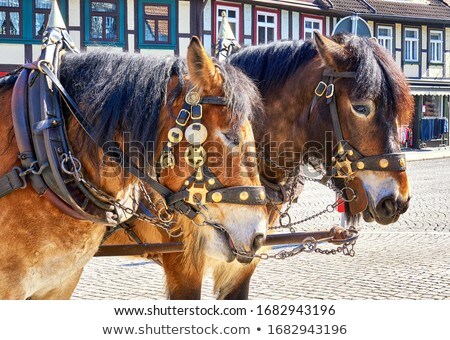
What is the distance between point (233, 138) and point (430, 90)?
1215 inches

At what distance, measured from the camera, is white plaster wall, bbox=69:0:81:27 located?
A: 20406 millimetres

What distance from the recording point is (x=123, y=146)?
304 centimetres

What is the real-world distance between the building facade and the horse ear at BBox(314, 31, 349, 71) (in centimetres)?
832

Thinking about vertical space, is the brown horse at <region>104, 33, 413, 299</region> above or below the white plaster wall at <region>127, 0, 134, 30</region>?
below

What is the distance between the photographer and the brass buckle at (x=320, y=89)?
13.9ft

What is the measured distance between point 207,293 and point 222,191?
387cm

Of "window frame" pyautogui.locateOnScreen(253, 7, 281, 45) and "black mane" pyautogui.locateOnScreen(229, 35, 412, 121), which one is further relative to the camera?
"window frame" pyautogui.locateOnScreen(253, 7, 281, 45)

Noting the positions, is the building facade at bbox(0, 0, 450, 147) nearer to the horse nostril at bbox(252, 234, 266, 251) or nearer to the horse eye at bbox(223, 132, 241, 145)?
the horse eye at bbox(223, 132, 241, 145)

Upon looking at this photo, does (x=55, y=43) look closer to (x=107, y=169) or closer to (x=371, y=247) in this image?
(x=107, y=169)

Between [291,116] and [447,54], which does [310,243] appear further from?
[447,54]

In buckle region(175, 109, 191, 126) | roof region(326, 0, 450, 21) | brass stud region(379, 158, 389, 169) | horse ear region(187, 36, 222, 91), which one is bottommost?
brass stud region(379, 158, 389, 169)

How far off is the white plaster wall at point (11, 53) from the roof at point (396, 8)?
13.0 meters

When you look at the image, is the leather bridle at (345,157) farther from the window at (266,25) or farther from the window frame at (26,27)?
the window at (266,25)

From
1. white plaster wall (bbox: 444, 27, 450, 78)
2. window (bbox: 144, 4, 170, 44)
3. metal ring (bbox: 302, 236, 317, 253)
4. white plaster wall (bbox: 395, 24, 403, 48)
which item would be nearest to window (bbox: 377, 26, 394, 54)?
white plaster wall (bbox: 395, 24, 403, 48)
